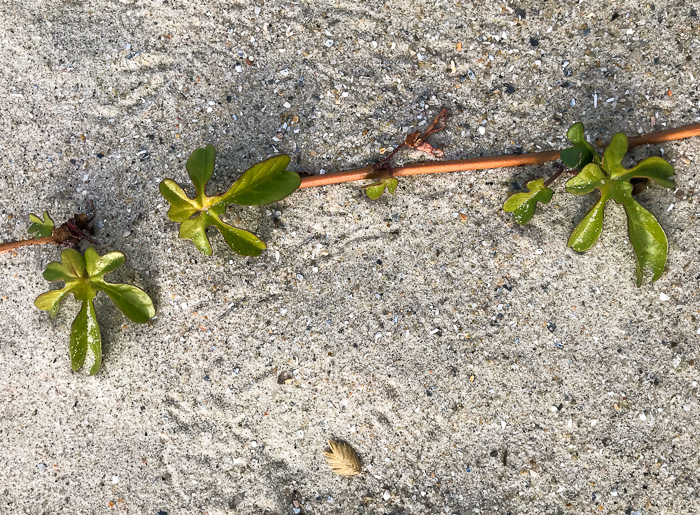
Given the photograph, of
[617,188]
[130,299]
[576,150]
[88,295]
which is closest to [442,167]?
[576,150]

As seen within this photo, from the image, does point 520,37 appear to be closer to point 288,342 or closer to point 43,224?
point 288,342

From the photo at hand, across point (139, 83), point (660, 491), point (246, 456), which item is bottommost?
point (246, 456)

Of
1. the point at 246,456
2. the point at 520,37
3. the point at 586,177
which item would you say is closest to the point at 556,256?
the point at 586,177

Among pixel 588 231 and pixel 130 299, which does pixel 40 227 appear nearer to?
pixel 130 299

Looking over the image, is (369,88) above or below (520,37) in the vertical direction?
below

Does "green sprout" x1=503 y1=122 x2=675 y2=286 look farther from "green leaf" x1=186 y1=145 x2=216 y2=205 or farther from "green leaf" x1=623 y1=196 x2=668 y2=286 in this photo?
"green leaf" x1=186 y1=145 x2=216 y2=205

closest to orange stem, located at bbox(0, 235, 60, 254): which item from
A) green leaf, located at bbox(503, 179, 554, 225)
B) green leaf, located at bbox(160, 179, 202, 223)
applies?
green leaf, located at bbox(160, 179, 202, 223)

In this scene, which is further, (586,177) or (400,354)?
(400,354)

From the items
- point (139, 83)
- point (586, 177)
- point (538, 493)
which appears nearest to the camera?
point (586, 177)
